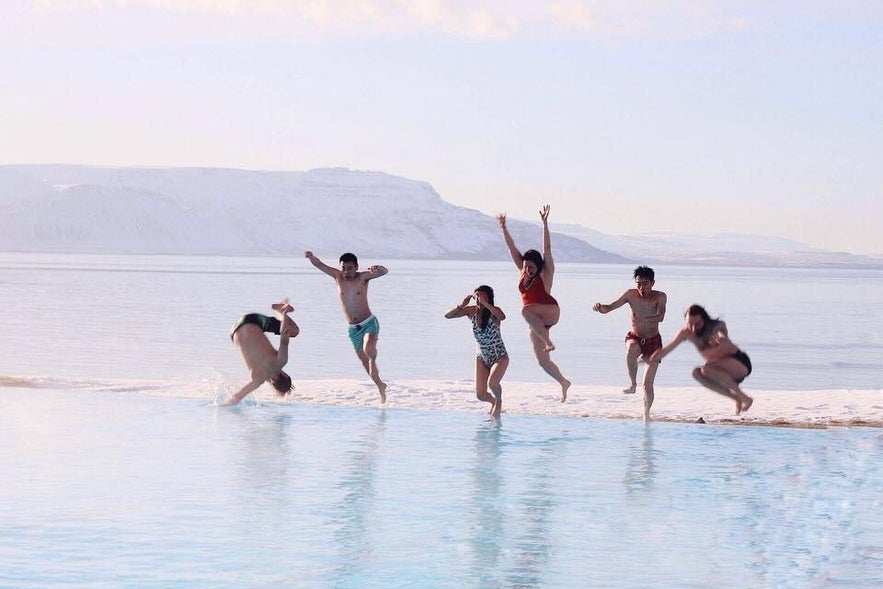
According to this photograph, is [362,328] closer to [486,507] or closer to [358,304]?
[358,304]

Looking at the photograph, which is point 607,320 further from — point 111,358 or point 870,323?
point 111,358

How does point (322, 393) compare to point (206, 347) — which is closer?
point (322, 393)

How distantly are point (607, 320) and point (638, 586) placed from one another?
34.7 meters

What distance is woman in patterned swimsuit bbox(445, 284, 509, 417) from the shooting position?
1393cm

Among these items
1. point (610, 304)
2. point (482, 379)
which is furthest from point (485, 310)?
point (610, 304)

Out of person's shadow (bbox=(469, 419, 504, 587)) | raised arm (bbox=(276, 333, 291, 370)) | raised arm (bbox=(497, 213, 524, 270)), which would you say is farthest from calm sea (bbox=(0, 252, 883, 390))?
person's shadow (bbox=(469, 419, 504, 587))

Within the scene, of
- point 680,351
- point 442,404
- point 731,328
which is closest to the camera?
point 442,404

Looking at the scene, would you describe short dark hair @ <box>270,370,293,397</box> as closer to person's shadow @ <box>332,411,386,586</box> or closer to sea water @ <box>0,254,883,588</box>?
sea water @ <box>0,254,883,588</box>

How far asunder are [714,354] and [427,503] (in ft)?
17.9

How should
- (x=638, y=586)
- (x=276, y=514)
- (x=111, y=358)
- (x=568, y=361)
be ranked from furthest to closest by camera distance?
(x=568, y=361) → (x=111, y=358) → (x=276, y=514) → (x=638, y=586)

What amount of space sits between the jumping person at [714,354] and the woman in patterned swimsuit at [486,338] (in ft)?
5.53

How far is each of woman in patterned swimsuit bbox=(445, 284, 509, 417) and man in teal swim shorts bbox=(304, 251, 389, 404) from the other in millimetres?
1283

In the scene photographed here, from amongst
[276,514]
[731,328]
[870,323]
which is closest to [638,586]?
[276,514]

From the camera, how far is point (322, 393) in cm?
1711
